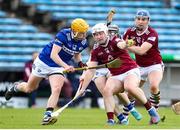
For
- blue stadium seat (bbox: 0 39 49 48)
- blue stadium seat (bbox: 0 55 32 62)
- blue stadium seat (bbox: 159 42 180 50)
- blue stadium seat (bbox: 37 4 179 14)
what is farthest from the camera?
blue stadium seat (bbox: 37 4 179 14)

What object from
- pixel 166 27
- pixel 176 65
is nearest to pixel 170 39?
pixel 166 27

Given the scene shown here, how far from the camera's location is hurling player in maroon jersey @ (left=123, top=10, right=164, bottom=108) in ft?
45.3

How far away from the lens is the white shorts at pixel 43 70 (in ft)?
45.8

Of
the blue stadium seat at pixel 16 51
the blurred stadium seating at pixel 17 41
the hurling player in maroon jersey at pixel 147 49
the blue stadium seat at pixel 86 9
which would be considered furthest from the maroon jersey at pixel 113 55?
the blue stadium seat at pixel 86 9

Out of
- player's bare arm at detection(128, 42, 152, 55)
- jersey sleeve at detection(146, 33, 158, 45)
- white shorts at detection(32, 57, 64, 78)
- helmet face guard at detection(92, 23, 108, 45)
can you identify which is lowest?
white shorts at detection(32, 57, 64, 78)

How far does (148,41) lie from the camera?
13.8m

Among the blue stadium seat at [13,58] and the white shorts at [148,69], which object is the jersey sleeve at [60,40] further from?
the blue stadium seat at [13,58]

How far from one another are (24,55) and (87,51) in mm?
2259

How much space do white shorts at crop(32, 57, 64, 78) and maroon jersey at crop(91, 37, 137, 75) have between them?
983mm

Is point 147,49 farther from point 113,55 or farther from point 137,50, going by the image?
point 113,55

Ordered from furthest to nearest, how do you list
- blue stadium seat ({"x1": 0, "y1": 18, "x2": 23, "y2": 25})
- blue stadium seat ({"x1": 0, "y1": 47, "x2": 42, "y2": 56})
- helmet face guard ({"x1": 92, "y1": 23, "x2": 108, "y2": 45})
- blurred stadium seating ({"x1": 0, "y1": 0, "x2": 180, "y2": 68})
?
1. blue stadium seat ({"x1": 0, "y1": 18, "x2": 23, "y2": 25})
2. blurred stadium seating ({"x1": 0, "y1": 0, "x2": 180, "y2": 68})
3. blue stadium seat ({"x1": 0, "y1": 47, "x2": 42, "y2": 56})
4. helmet face guard ({"x1": 92, "y1": 23, "x2": 108, "y2": 45})

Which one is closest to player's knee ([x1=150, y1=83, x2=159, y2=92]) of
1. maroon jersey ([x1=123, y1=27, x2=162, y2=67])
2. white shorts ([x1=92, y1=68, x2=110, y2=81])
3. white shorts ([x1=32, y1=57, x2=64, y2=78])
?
maroon jersey ([x1=123, y1=27, x2=162, y2=67])

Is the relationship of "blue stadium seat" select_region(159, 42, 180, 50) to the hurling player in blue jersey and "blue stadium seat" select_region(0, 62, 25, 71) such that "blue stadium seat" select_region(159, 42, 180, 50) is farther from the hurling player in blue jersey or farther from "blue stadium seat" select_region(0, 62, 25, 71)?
the hurling player in blue jersey

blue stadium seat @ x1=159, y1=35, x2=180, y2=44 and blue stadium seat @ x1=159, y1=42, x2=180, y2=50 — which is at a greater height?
blue stadium seat @ x1=159, y1=35, x2=180, y2=44
